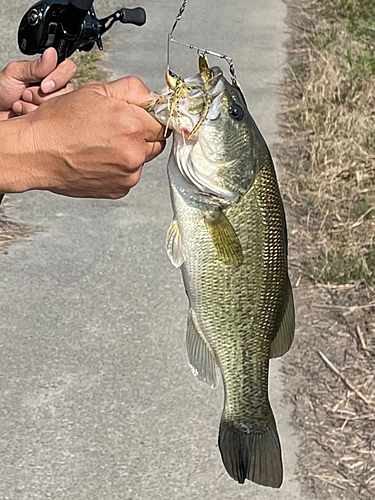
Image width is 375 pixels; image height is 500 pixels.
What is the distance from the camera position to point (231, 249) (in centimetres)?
206

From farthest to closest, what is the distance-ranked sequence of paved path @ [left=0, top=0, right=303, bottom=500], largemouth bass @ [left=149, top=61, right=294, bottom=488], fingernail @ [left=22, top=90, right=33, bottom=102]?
paved path @ [left=0, top=0, right=303, bottom=500]
fingernail @ [left=22, top=90, right=33, bottom=102]
largemouth bass @ [left=149, top=61, right=294, bottom=488]


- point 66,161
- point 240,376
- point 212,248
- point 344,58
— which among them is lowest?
point 344,58

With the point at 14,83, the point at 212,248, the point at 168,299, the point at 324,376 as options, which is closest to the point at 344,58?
the point at 168,299

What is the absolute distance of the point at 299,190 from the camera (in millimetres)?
5539

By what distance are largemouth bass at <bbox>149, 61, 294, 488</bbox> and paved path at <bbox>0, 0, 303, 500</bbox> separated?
1.21 metres

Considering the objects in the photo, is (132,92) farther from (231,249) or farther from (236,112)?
Answer: (231,249)

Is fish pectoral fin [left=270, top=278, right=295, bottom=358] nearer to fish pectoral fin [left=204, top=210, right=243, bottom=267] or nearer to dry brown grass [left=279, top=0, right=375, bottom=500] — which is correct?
fish pectoral fin [left=204, top=210, right=243, bottom=267]

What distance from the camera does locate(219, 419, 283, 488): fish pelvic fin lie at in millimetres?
2266

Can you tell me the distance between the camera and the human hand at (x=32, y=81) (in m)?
2.47

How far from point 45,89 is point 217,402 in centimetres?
177

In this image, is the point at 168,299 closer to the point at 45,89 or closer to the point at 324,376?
the point at 324,376

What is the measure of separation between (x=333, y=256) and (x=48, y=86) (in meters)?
2.52

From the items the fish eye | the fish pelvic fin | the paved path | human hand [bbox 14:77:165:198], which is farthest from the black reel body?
the paved path

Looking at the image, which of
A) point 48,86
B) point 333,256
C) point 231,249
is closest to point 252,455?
point 231,249
